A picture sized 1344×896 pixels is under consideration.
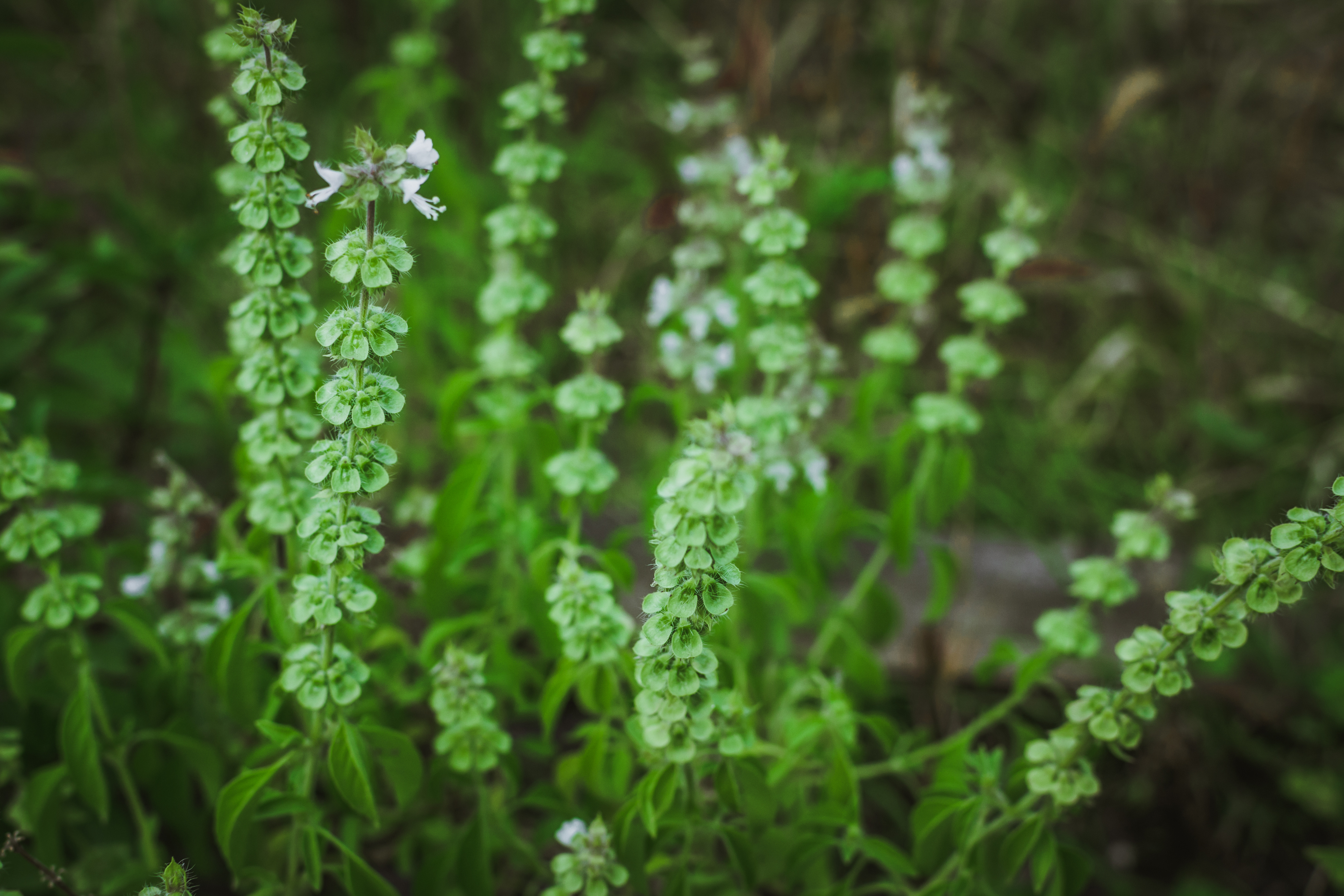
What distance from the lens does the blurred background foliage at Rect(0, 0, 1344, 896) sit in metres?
2.79

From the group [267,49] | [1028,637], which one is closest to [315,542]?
[267,49]

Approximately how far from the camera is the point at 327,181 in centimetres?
136

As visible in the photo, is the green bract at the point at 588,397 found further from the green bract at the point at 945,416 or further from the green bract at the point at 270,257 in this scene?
the green bract at the point at 945,416

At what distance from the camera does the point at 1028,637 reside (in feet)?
10.1

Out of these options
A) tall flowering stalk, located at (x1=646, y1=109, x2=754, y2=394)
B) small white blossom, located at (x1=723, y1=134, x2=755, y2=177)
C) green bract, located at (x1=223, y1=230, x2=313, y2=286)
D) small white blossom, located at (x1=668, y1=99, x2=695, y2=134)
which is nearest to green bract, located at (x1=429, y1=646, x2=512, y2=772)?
green bract, located at (x1=223, y1=230, x2=313, y2=286)

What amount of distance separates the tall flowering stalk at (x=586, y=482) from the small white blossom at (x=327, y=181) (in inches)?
22.1

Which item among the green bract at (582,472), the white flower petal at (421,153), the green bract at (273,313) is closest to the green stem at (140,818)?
the green bract at (273,313)

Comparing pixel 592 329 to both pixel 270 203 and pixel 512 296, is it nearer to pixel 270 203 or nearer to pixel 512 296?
pixel 512 296

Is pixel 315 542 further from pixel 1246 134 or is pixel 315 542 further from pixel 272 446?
pixel 1246 134

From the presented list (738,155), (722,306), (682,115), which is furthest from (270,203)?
(682,115)

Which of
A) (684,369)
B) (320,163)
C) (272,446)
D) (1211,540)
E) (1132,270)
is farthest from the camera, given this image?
(1132,270)

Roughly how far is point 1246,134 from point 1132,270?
3.98 feet

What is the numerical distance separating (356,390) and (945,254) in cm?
344

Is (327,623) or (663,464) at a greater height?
(663,464)
